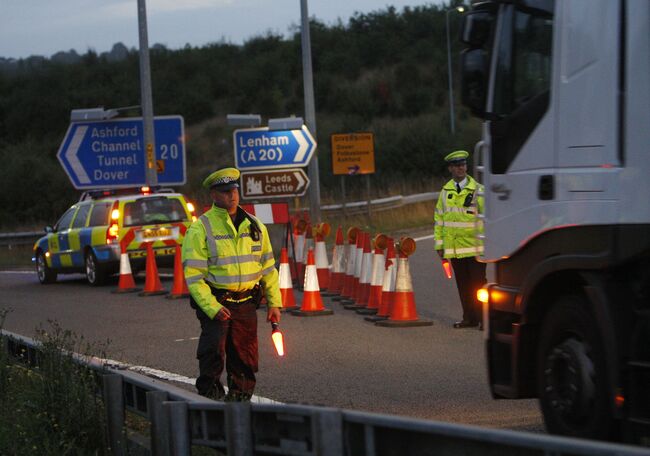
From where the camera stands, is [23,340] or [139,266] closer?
[23,340]

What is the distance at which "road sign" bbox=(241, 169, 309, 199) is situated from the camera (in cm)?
2298

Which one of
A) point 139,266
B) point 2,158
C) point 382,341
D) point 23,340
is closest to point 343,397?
point 23,340

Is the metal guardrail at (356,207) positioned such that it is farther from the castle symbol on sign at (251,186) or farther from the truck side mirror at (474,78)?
the truck side mirror at (474,78)

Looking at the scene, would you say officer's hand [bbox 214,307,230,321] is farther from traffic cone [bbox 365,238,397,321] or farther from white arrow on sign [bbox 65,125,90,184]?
white arrow on sign [bbox 65,125,90,184]

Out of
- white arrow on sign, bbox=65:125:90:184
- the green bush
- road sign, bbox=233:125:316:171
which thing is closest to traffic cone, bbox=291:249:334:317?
the green bush

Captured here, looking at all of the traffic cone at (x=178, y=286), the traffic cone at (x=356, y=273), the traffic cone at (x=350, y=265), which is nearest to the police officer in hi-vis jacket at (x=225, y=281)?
the traffic cone at (x=356, y=273)

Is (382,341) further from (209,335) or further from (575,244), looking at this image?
(575,244)

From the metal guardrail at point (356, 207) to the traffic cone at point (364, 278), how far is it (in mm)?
21670

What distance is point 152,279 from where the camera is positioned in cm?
2091

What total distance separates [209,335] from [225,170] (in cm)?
114

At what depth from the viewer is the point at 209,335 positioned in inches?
350

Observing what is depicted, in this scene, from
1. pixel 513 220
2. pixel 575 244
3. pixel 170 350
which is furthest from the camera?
pixel 170 350

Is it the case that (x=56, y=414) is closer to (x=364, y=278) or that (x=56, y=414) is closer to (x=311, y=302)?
(x=311, y=302)

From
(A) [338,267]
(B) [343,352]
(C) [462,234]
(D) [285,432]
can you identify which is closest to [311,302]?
(A) [338,267]
